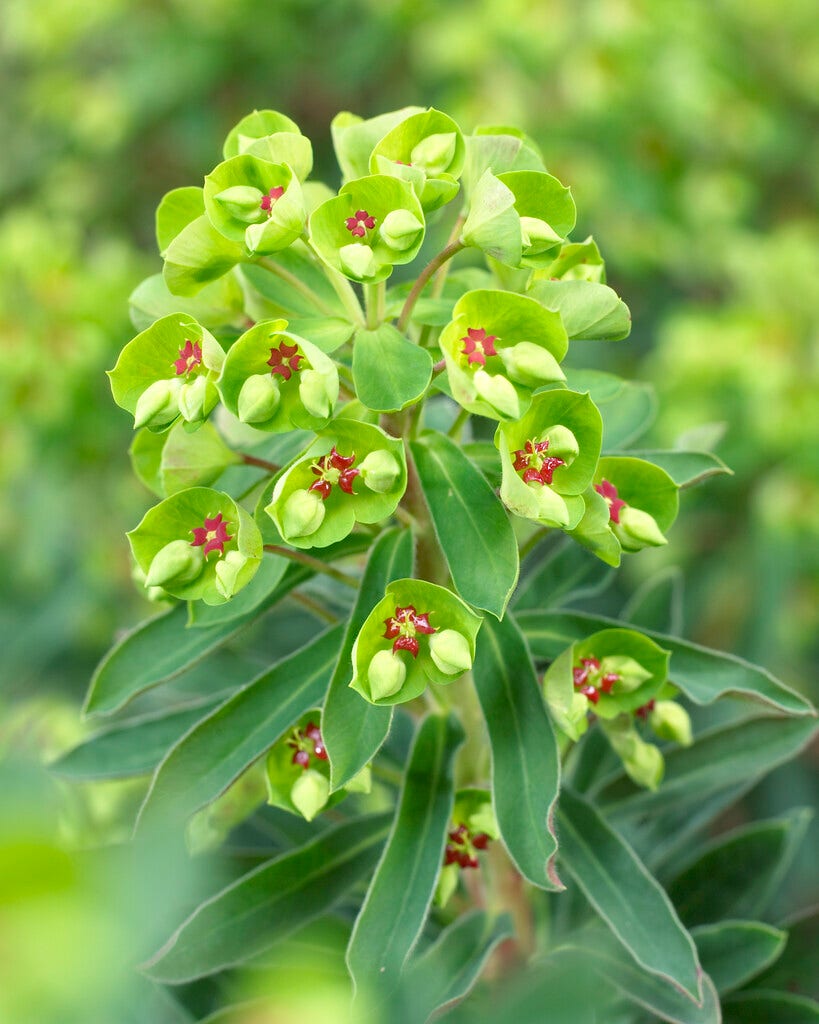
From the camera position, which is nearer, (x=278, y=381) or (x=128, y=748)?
(x=278, y=381)

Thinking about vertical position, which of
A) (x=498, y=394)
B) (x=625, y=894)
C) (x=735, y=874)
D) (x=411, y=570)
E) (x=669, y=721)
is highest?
(x=498, y=394)

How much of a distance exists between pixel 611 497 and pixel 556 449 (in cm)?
12

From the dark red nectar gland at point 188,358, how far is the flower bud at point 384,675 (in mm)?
265

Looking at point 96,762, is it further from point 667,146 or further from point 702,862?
point 667,146

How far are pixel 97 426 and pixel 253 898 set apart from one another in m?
1.57

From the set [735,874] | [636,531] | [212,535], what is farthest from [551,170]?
[212,535]

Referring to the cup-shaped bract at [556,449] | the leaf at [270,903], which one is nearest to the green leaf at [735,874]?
the leaf at [270,903]

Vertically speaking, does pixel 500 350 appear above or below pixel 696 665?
above

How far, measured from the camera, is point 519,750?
3.16ft

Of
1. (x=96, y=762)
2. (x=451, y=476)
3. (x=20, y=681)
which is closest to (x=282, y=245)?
(x=451, y=476)

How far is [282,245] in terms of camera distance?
84cm

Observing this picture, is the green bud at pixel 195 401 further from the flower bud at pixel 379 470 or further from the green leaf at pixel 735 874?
the green leaf at pixel 735 874

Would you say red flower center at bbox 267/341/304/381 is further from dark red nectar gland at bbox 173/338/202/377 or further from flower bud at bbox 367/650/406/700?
flower bud at bbox 367/650/406/700

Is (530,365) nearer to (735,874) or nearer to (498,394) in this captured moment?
(498,394)
